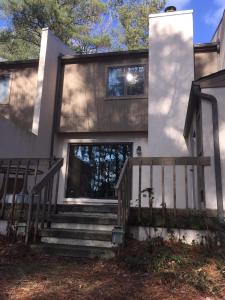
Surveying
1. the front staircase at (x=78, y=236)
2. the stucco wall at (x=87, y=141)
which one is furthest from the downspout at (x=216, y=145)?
the stucco wall at (x=87, y=141)

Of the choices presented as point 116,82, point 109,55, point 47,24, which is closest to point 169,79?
point 116,82

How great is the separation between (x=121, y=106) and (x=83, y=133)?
5.00ft

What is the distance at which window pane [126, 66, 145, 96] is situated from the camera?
36.2 feet

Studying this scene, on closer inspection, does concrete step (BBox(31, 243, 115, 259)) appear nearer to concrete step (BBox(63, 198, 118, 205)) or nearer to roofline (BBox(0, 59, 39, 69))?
concrete step (BBox(63, 198, 118, 205))

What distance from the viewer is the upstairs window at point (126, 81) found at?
36.3 feet

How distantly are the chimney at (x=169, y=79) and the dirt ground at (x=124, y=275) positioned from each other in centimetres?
458

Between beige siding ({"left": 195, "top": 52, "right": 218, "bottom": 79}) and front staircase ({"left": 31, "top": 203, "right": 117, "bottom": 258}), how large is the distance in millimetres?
5779

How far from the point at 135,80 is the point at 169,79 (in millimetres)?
1460

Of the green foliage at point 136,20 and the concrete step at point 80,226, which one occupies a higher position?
the green foliage at point 136,20

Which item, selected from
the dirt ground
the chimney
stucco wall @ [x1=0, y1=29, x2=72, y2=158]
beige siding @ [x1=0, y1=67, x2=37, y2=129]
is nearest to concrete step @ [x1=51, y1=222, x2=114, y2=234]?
the dirt ground

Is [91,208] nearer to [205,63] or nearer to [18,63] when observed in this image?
[205,63]

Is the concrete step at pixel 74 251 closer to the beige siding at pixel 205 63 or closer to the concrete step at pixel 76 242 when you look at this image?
the concrete step at pixel 76 242

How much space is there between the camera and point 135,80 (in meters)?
11.2

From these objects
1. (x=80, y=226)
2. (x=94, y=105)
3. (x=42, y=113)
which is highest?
(x=94, y=105)
